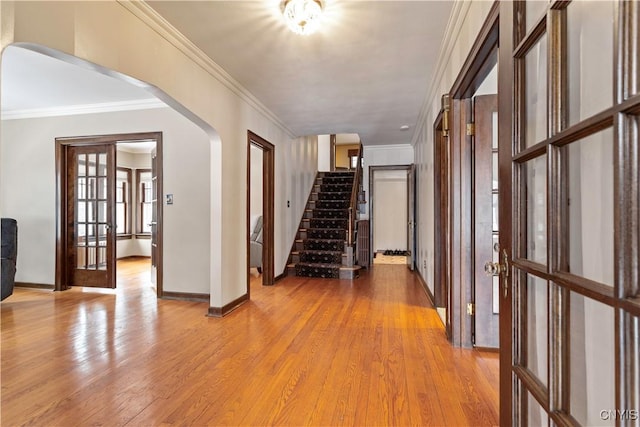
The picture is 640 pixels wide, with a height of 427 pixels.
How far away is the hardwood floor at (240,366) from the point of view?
1668 millimetres

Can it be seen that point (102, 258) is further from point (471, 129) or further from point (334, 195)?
point (471, 129)

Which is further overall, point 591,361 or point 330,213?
point 330,213

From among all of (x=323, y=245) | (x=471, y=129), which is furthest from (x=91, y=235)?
(x=471, y=129)

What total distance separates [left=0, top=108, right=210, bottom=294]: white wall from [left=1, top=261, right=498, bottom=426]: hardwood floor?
1.98 feet

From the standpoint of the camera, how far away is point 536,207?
36.3 inches

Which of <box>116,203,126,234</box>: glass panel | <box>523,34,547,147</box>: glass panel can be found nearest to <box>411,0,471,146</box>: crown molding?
<box>523,34,547,147</box>: glass panel

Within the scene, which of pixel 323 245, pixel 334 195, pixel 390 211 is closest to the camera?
pixel 323 245

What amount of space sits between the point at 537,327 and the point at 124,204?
847 centimetres

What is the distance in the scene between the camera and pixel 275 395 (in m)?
1.83

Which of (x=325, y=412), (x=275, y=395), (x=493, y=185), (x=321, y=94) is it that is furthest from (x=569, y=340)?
(x=321, y=94)

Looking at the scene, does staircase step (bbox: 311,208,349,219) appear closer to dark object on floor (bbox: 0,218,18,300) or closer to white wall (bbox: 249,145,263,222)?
white wall (bbox: 249,145,263,222)

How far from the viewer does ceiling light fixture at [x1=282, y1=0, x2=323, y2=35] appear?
2.02 m

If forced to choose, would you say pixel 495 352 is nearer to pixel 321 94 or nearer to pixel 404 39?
pixel 404 39

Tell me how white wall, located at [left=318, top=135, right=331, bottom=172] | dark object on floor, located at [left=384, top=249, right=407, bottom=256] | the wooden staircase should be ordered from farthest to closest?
white wall, located at [left=318, top=135, right=331, bottom=172] → dark object on floor, located at [left=384, top=249, right=407, bottom=256] → the wooden staircase
